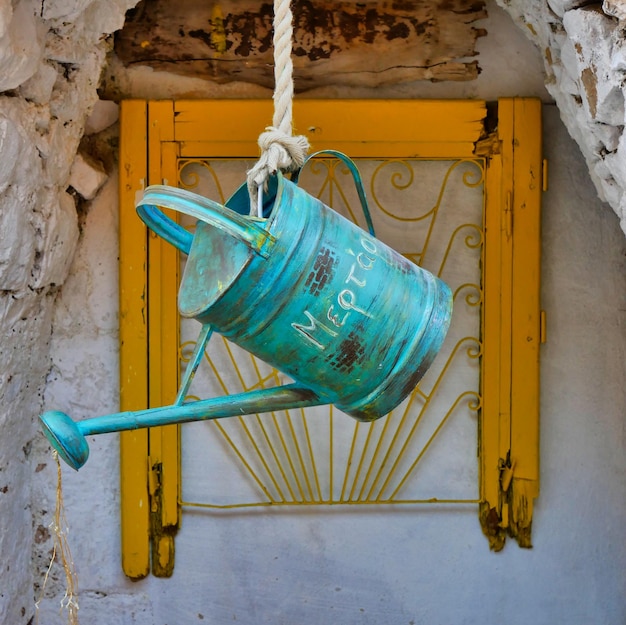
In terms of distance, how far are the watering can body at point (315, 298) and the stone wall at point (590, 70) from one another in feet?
1.37

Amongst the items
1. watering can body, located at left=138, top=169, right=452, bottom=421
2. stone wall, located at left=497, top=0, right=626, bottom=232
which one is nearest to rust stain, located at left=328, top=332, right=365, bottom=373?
watering can body, located at left=138, top=169, right=452, bottom=421

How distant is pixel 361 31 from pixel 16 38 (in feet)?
2.42

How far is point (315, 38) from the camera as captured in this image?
1.64 metres

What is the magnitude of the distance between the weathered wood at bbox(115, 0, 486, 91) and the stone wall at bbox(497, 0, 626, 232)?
0.77 ft

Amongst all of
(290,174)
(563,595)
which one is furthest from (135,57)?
(563,595)

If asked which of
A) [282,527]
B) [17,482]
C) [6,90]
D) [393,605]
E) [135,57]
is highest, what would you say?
[135,57]

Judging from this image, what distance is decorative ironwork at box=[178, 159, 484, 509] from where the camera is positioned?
1650mm

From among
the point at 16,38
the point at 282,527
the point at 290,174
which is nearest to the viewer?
the point at 290,174

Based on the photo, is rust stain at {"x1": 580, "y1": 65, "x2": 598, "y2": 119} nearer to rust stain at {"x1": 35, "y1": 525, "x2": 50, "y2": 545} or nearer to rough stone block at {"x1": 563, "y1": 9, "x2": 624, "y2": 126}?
rough stone block at {"x1": 563, "y1": 9, "x2": 624, "y2": 126}

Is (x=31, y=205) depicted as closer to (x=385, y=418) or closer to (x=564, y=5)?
(x=385, y=418)

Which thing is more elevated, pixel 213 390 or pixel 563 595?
pixel 213 390

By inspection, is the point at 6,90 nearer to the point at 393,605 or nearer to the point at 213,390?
the point at 213,390

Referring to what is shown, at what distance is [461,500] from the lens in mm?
1672

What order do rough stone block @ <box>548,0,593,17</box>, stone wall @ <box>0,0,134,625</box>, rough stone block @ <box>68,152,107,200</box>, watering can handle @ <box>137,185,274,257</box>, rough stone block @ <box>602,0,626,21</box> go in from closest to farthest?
watering can handle @ <box>137,185,274,257</box> → rough stone block @ <box>602,0,626,21</box> → rough stone block @ <box>548,0,593,17</box> → stone wall @ <box>0,0,134,625</box> → rough stone block @ <box>68,152,107,200</box>
